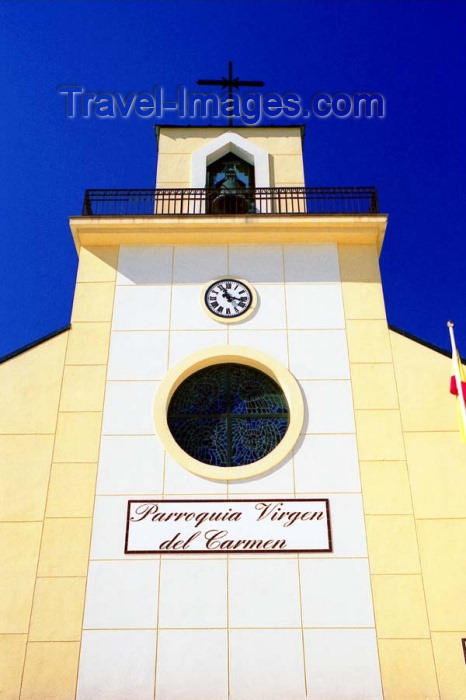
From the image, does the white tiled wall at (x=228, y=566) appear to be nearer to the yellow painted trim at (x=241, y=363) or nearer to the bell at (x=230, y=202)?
the yellow painted trim at (x=241, y=363)

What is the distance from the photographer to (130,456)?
410 inches

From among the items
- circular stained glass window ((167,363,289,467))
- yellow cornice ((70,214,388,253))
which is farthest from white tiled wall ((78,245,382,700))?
yellow cornice ((70,214,388,253))

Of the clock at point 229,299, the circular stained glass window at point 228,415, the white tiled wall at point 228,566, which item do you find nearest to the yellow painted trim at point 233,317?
the clock at point 229,299

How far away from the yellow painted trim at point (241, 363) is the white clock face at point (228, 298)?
0.81 m

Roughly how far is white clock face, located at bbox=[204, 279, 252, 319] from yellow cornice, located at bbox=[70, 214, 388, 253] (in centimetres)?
113

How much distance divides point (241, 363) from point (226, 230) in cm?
299

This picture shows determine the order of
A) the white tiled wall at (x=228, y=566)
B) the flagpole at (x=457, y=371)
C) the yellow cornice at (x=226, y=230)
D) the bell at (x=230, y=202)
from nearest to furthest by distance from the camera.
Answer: the white tiled wall at (x=228, y=566) → the flagpole at (x=457, y=371) → the yellow cornice at (x=226, y=230) → the bell at (x=230, y=202)

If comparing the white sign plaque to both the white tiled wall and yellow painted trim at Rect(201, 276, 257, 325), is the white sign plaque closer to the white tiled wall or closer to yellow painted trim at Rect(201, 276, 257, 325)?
the white tiled wall

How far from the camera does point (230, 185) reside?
1473 cm

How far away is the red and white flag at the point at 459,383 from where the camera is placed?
9906 millimetres

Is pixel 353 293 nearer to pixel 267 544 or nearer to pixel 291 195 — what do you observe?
pixel 291 195

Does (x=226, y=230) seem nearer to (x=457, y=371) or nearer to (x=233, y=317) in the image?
(x=233, y=317)

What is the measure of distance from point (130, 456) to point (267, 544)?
2739mm

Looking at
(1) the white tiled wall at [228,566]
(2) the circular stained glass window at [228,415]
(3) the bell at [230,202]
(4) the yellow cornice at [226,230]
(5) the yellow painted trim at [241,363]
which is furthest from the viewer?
(3) the bell at [230,202]
